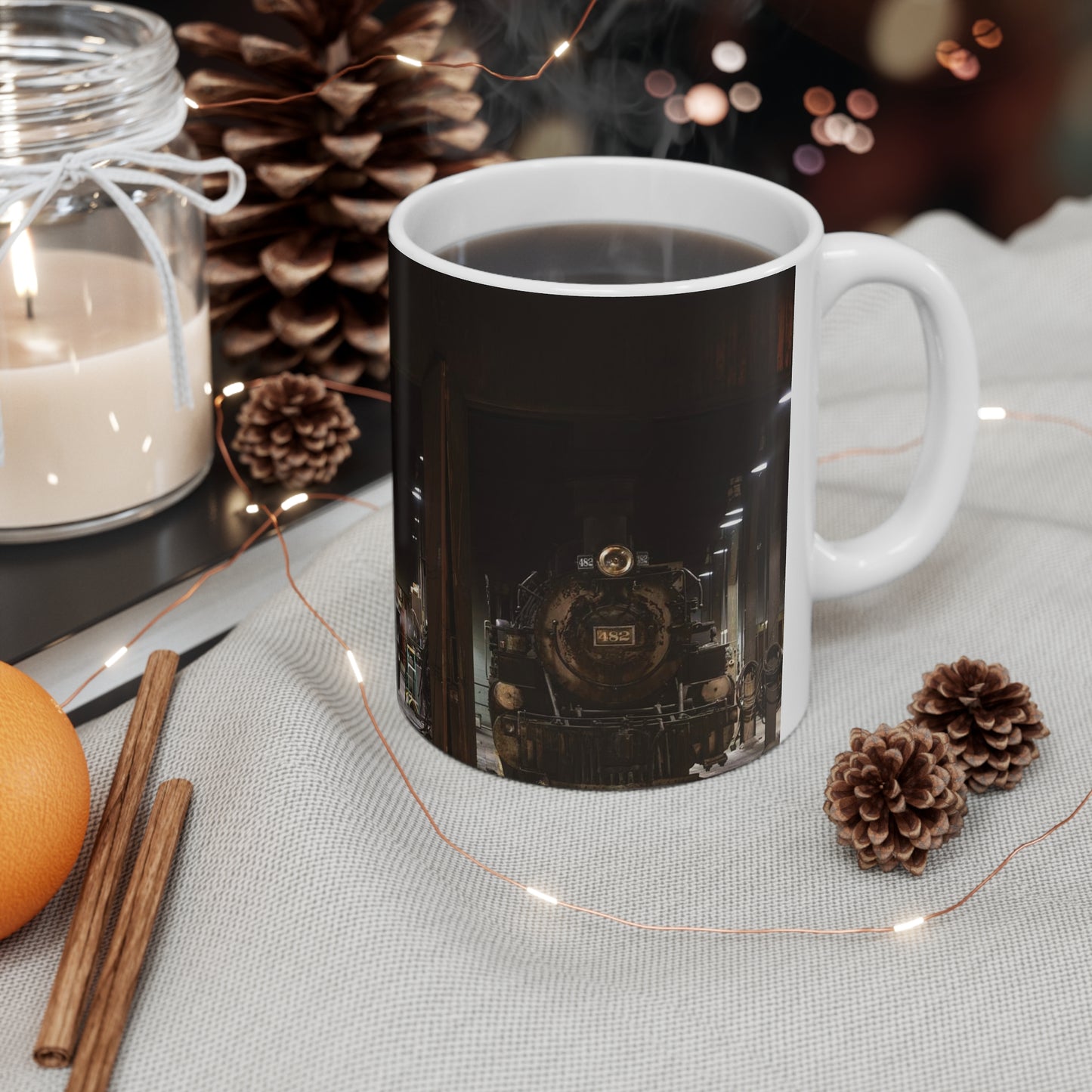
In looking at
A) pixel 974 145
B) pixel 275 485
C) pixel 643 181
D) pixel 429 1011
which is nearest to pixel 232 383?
pixel 275 485

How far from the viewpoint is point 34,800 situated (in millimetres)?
438

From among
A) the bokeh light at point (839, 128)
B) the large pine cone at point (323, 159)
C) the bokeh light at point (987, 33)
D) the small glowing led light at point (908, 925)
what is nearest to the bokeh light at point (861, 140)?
the bokeh light at point (839, 128)

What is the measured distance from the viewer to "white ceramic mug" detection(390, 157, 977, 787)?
0.47 m

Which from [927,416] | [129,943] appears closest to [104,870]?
[129,943]

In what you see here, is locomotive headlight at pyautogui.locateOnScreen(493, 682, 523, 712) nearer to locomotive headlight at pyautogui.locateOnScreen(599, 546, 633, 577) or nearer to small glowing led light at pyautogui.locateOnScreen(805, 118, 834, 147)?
locomotive headlight at pyautogui.locateOnScreen(599, 546, 633, 577)

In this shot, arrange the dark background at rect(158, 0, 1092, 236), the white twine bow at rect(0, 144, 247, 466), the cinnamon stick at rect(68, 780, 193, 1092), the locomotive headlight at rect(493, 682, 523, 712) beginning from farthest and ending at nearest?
1. the dark background at rect(158, 0, 1092, 236)
2. the white twine bow at rect(0, 144, 247, 466)
3. the locomotive headlight at rect(493, 682, 523, 712)
4. the cinnamon stick at rect(68, 780, 193, 1092)

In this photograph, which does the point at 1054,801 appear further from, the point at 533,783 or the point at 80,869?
the point at 80,869

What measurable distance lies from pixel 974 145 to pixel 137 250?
0.79 meters

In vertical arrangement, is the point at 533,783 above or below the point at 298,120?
below

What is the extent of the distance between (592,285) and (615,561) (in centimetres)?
10

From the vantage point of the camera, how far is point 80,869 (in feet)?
1.62

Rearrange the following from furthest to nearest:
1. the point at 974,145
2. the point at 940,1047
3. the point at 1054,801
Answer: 1. the point at 974,145
2. the point at 1054,801
3. the point at 940,1047

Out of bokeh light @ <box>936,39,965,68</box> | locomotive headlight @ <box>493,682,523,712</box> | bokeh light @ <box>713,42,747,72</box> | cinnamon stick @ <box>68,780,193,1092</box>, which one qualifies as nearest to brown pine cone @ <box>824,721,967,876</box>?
locomotive headlight @ <box>493,682,523,712</box>

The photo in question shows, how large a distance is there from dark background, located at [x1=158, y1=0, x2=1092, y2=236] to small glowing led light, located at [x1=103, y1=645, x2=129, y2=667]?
48cm
